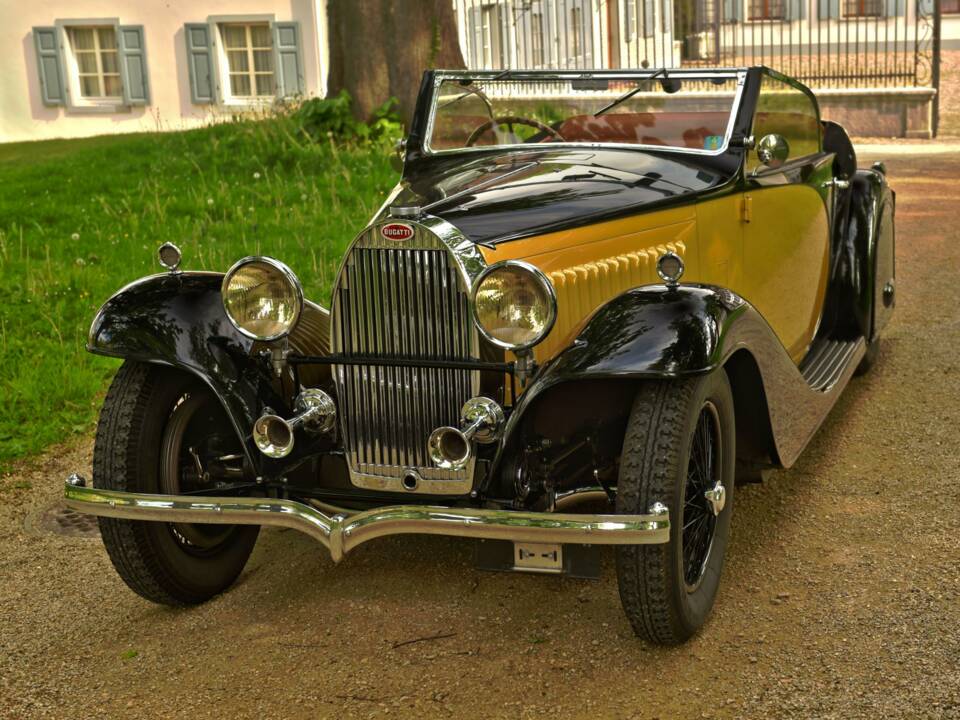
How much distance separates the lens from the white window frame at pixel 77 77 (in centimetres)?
1703

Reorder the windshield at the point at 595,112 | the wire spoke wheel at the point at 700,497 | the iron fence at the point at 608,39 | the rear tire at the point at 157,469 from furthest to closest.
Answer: the iron fence at the point at 608,39 → the windshield at the point at 595,112 → the rear tire at the point at 157,469 → the wire spoke wheel at the point at 700,497

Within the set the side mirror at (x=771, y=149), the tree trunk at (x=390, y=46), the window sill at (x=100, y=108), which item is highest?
the tree trunk at (x=390, y=46)

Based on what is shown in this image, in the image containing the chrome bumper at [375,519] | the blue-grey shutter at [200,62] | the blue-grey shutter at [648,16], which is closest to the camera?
the chrome bumper at [375,519]

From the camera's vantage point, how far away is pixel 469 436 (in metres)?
3.20

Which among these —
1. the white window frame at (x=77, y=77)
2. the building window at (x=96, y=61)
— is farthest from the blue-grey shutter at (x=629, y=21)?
the building window at (x=96, y=61)

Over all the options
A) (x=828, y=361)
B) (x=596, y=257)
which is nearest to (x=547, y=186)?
(x=596, y=257)

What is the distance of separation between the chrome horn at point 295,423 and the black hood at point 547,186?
635mm

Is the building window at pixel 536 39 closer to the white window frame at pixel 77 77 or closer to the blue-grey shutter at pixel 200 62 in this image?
the blue-grey shutter at pixel 200 62

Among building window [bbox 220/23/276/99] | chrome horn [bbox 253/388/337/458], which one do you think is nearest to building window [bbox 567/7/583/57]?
building window [bbox 220/23/276/99]

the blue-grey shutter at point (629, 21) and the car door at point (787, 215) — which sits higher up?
the blue-grey shutter at point (629, 21)

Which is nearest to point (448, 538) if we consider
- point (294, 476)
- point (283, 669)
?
point (294, 476)

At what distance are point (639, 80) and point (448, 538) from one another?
1.90m

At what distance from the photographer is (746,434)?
3.73 meters

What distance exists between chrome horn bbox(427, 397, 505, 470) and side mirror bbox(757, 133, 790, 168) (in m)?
1.59
